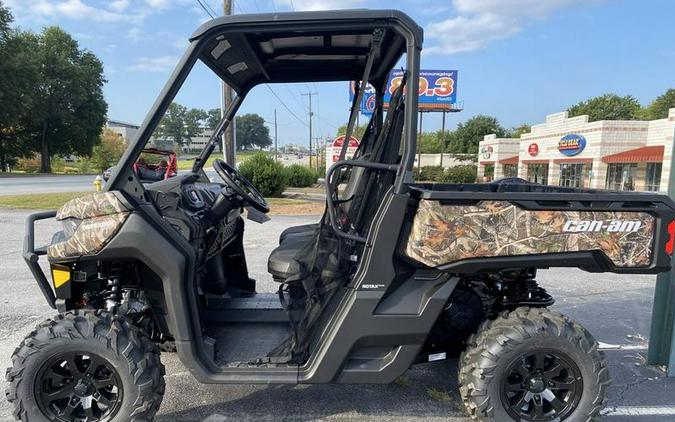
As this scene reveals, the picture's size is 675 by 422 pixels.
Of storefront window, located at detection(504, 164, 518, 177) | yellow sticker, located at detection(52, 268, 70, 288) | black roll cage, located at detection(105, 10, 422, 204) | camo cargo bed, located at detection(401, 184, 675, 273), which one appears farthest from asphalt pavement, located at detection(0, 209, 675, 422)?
storefront window, located at detection(504, 164, 518, 177)

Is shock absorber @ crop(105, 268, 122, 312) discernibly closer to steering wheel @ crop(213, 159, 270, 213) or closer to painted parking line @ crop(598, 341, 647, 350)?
steering wheel @ crop(213, 159, 270, 213)

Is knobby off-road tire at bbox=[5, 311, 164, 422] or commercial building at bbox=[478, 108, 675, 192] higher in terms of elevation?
commercial building at bbox=[478, 108, 675, 192]

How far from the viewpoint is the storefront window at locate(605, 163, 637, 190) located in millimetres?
30953

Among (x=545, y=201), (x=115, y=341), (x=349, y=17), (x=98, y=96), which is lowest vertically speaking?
(x=115, y=341)

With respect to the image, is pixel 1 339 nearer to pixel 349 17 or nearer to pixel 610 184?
pixel 349 17

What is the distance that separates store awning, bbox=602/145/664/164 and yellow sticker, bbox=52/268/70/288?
34497 mm

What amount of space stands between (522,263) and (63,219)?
2.50 metres

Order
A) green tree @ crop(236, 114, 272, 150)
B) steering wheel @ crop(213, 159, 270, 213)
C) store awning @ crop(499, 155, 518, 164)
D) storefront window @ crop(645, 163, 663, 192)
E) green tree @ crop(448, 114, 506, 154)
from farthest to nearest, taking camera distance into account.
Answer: green tree @ crop(448, 114, 506, 154), store awning @ crop(499, 155, 518, 164), storefront window @ crop(645, 163, 663, 192), green tree @ crop(236, 114, 272, 150), steering wheel @ crop(213, 159, 270, 213)

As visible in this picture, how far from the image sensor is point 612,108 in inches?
2692

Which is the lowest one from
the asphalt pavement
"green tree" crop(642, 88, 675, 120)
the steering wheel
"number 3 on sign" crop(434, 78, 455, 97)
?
the asphalt pavement

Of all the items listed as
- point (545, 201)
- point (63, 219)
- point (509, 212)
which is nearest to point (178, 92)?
point (63, 219)

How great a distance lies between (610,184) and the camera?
33.1m

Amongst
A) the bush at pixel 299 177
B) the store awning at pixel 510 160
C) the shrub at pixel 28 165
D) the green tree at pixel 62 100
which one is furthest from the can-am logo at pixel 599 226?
the shrub at pixel 28 165

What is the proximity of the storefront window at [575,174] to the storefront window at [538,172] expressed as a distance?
219 cm
